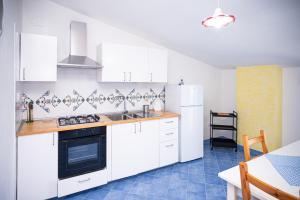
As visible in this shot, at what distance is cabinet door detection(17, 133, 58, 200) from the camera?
77.0 inches

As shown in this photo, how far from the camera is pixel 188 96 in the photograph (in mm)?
3176

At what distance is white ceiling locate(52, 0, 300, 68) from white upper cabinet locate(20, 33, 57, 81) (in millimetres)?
746

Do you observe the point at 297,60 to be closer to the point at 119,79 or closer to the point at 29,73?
the point at 119,79

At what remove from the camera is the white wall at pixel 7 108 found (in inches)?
61.1

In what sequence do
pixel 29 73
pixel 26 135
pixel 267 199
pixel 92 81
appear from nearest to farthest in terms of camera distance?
1. pixel 267 199
2. pixel 26 135
3. pixel 29 73
4. pixel 92 81

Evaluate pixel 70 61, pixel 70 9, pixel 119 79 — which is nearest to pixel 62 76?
pixel 70 61

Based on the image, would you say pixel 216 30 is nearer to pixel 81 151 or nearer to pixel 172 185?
pixel 172 185

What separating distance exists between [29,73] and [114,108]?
1388 millimetres

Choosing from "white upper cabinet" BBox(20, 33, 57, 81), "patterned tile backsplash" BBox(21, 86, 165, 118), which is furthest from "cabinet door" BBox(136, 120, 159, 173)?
"white upper cabinet" BBox(20, 33, 57, 81)

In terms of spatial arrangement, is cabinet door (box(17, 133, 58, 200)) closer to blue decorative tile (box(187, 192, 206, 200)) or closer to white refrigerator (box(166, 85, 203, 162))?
blue decorative tile (box(187, 192, 206, 200))

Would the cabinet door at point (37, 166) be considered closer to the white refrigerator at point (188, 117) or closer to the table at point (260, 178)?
the table at point (260, 178)

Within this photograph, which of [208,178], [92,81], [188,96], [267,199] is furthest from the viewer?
[188,96]

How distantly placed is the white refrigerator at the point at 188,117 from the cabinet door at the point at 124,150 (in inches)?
36.7

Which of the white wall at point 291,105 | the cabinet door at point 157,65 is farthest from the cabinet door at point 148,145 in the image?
the white wall at point 291,105
